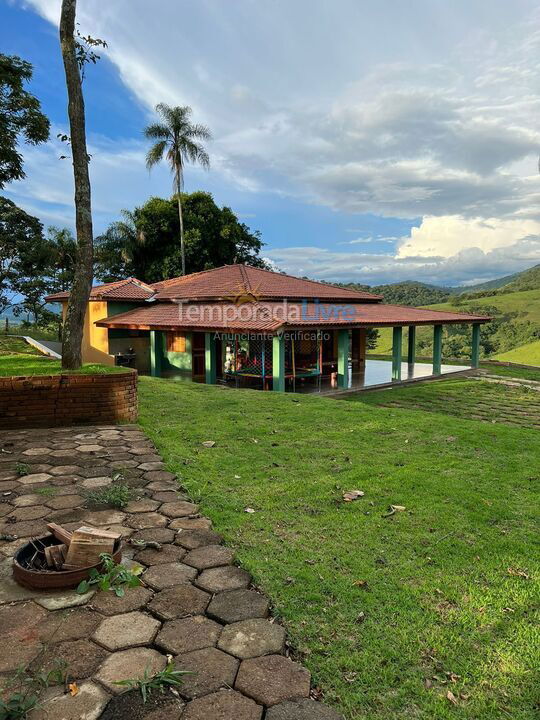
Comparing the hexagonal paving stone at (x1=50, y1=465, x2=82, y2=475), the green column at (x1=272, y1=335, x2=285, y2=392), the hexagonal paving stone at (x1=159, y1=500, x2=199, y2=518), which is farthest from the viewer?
the green column at (x1=272, y1=335, x2=285, y2=392)

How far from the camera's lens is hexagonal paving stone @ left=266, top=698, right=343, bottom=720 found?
184 centimetres

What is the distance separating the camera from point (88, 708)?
1.82 m

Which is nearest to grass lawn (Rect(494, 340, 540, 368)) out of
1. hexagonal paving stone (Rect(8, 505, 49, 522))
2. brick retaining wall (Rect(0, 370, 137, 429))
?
brick retaining wall (Rect(0, 370, 137, 429))

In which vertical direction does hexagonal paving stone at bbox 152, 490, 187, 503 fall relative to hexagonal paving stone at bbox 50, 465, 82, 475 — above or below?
below

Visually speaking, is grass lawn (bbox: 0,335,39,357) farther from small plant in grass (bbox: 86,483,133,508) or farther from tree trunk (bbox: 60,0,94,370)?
small plant in grass (bbox: 86,483,133,508)

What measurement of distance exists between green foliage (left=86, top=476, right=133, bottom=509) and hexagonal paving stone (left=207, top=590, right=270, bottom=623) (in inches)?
58.3

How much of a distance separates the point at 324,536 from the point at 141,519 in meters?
1.40

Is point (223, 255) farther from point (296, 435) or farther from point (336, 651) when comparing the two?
point (336, 651)

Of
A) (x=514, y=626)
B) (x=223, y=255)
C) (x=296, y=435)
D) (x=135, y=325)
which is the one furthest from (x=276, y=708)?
(x=223, y=255)

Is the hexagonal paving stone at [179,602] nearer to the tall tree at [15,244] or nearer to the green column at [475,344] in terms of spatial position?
the green column at [475,344]

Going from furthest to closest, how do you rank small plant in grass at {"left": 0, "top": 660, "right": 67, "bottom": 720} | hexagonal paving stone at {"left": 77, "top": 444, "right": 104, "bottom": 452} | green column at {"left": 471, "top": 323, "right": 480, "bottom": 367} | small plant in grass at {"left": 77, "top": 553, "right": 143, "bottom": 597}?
green column at {"left": 471, "top": 323, "right": 480, "bottom": 367} → hexagonal paving stone at {"left": 77, "top": 444, "right": 104, "bottom": 452} → small plant in grass at {"left": 77, "top": 553, "right": 143, "bottom": 597} → small plant in grass at {"left": 0, "top": 660, "right": 67, "bottom": 720}

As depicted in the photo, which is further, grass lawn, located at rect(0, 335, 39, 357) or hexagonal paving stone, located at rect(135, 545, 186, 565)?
grass lawn, located at rect(0, 335, 39, 357)

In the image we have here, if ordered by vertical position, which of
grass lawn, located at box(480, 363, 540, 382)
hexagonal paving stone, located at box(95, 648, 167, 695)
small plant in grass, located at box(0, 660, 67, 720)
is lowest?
grass lawn, located at box(480, 363, 540, 382)

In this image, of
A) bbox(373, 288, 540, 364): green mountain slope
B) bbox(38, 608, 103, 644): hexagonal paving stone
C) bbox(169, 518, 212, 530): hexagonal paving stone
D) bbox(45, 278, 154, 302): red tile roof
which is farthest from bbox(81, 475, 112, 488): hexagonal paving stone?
bbox(373, 288, 540, 364): green mountain slope
